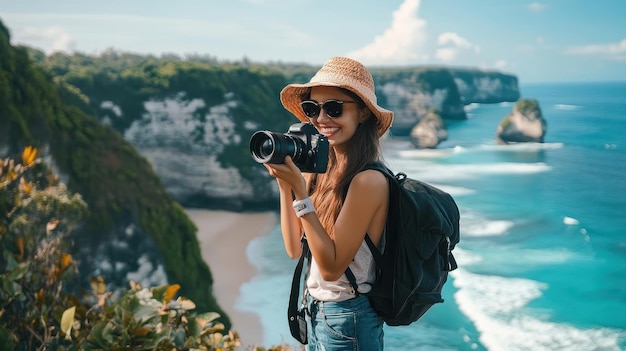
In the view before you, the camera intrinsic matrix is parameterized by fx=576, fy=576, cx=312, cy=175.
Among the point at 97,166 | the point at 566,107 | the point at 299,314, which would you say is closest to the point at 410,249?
the point at 299,314

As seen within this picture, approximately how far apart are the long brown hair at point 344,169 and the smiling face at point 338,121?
0.08 feet

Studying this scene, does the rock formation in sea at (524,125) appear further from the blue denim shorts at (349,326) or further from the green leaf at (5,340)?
the blue denim shorts at (349,326)

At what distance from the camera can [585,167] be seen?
45844mm

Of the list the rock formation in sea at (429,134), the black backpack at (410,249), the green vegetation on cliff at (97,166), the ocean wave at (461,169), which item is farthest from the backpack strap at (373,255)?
the rock formation in sea at (429,134)

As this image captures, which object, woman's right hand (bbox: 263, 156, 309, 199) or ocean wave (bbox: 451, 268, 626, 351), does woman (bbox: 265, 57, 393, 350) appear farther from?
ocean wave (bbox: 451, 268, 626, 351)

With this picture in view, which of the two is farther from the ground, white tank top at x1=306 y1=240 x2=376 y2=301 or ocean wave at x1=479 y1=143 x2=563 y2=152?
white tank top at x1=306 y1=240 x2=376 y2=301

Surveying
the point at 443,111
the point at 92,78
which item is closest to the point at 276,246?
the point at 92,78

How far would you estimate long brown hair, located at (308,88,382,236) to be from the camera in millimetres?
2043

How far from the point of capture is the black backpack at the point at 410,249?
1.92m

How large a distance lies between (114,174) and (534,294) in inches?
626

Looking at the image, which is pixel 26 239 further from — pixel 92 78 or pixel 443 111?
pixel 443 111

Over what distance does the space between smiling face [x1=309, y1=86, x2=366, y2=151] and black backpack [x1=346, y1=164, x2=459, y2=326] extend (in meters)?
0.23

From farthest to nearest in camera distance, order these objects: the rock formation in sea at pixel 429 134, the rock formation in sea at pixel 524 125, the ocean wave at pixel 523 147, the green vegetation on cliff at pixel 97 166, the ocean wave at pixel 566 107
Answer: the ocean wave at pixel 566 107 → the rock formation in sea at pixel 429 134 → the rock formation in sea at pixel 524 125 → the ocean wave at pixel 523 147 → the green vegetation on cliff at pixel 97 166

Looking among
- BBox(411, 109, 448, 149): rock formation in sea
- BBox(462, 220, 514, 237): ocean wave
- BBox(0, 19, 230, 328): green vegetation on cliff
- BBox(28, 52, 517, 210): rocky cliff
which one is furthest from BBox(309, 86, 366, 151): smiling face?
BBox(411, 109, 448, 149): rock formation in sea
